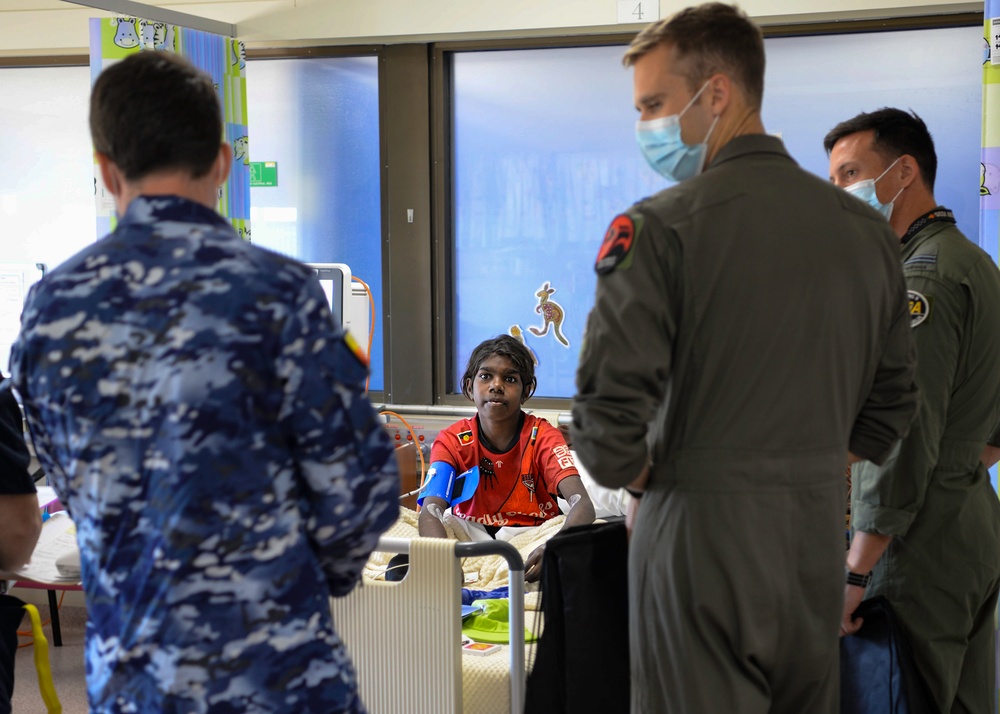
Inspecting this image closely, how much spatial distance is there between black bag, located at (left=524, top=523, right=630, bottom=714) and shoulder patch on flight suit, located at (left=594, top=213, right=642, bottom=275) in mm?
524

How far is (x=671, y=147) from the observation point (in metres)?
1.64

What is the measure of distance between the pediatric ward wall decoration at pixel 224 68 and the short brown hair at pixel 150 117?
10.1 ft

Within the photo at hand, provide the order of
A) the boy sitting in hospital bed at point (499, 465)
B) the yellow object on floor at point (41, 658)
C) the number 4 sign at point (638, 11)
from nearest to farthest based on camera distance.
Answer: the yellow object on floor at point (41, 658) → the boy sitting in hospital bed at point (499, 465) → the number 4 sign at point (638, 11)

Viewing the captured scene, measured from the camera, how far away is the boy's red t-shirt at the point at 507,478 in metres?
3.66

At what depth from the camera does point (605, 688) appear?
1.80 m

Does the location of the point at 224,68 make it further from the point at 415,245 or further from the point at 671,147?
the point at 671,147

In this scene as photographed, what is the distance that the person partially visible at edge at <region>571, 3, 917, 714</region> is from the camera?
1.49m

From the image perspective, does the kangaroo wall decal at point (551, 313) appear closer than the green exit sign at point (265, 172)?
Yes

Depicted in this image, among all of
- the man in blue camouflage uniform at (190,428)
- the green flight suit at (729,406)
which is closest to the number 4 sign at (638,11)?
the green flight suit at (729,406)

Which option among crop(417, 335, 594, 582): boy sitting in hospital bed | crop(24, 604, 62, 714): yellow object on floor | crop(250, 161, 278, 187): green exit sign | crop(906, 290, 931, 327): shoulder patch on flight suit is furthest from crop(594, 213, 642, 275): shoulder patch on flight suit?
crop(250, 161, 278, 187): green exit sign

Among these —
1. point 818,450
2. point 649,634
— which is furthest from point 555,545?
point 818,450

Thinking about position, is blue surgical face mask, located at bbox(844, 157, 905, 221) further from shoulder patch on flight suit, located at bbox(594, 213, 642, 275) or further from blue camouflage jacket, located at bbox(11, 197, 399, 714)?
blue camouflage jacket, located at bbox(11, 197, 399, 714)

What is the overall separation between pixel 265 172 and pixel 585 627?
12.7ft

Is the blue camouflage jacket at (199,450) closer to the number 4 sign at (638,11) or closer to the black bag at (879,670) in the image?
the black bag at (879,670)
